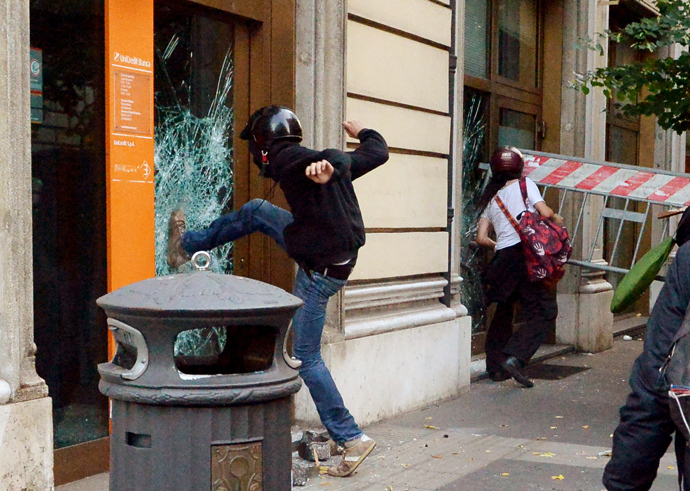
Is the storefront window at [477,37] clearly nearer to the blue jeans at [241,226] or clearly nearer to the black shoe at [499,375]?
the black shoe at [499,375]

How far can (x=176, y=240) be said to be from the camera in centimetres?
548

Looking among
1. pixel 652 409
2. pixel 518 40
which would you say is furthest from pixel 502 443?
pixel 518 40

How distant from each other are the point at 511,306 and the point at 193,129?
3.61 meters

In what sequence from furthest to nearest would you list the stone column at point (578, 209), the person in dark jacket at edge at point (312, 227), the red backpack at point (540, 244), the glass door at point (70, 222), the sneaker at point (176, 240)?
1. the stone column at point (578, 209)
2. the red backpack at point (540, 244)
3. the sneaker at point (176, 240)
4. the person in dark jacket at edge at point (312, 227)
5. the glass door at point (70, 222)

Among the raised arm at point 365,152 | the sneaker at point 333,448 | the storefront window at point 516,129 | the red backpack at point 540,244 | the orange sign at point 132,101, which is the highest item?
the storefront window at point 516,129

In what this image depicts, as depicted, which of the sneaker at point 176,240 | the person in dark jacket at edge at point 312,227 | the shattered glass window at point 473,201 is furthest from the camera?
the shattered glass window at point 473,201

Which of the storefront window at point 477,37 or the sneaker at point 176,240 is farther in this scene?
the storefront window at point 477,37

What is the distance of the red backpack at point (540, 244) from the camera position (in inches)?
313

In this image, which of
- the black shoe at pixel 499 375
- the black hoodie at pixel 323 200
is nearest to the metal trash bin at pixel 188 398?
the black hoodie at pixel 323 200

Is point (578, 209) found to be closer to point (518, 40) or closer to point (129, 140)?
point (518, 40)

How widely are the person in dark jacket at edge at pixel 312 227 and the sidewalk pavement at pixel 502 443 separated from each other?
416mm

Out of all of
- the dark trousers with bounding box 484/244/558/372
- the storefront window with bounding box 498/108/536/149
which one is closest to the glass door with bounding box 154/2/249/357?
the dark trousers with bounding box 484/244/558/372

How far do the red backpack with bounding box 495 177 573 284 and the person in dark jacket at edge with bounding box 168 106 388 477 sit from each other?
3.05 m

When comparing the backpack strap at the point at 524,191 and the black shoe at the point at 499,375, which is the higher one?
the backpack strap at the point at 524,191
